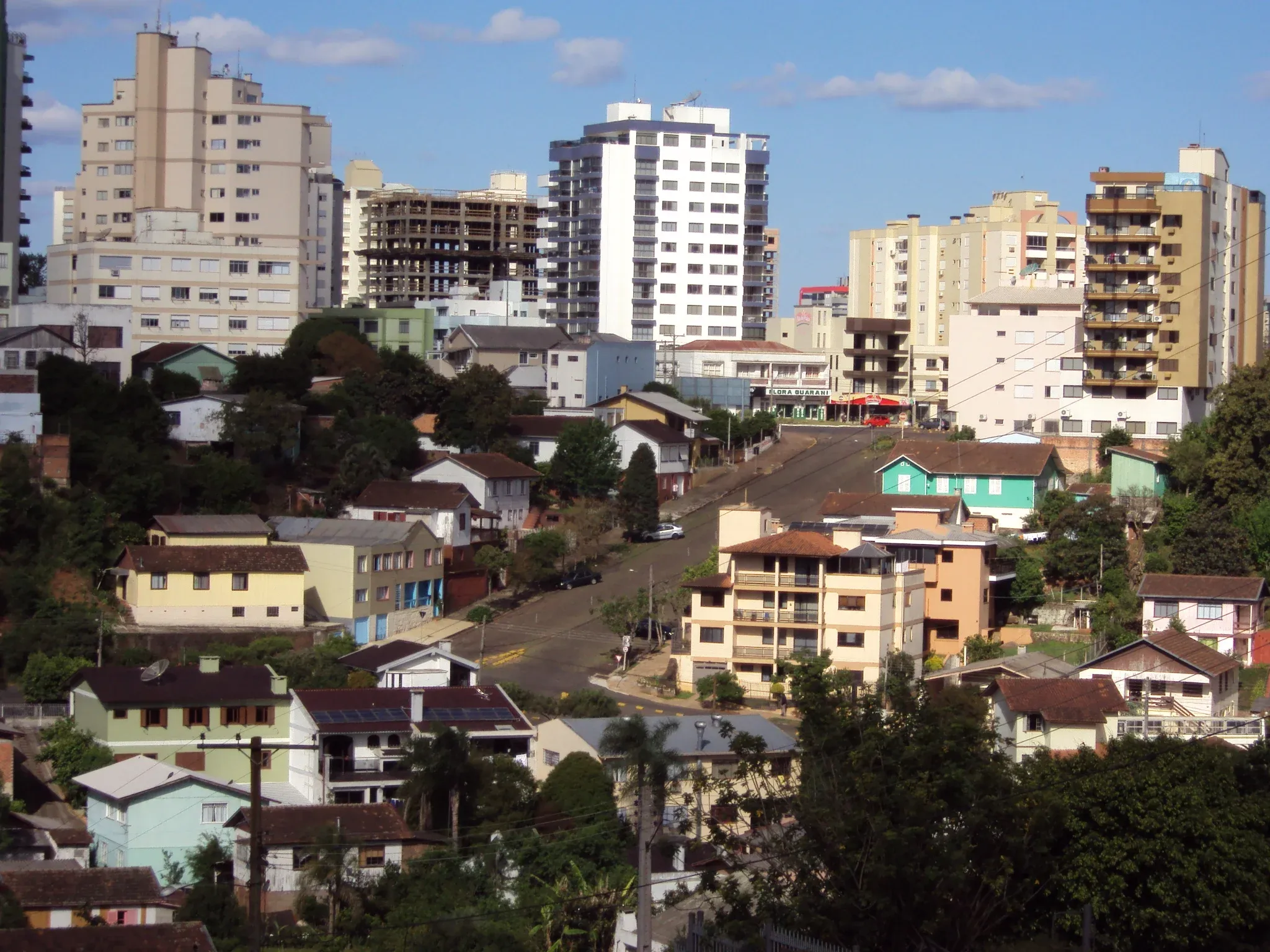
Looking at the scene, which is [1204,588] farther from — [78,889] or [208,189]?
[208,189]

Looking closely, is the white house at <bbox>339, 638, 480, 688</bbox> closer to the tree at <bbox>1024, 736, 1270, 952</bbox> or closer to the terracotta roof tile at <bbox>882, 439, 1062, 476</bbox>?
the tree at <bbox>1024, 736, 1270, 952</bbox>

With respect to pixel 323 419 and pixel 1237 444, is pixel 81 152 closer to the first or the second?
pixel 323 419

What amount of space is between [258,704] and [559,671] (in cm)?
672

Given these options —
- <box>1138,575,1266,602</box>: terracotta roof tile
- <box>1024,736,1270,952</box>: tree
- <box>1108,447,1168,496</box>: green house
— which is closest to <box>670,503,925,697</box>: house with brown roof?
<box>1138,575,1266,602</box>: terracotta roof tile

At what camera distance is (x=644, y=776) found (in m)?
16.8

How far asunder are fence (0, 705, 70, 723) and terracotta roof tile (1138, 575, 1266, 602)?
18.2m

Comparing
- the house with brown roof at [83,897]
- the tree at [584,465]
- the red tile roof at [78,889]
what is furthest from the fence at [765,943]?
the tree at [584,465]

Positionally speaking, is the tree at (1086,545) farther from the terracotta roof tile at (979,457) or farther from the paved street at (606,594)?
the paved street at (606,594)

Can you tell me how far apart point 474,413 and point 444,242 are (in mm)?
37849

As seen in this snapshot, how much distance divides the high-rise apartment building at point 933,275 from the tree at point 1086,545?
23.7m

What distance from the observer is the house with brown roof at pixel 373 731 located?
24594 millimetres

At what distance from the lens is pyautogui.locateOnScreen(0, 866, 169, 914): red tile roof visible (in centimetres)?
1956

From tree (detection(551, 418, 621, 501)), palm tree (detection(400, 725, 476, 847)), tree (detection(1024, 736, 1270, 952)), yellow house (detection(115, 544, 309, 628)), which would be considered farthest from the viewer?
tree (detection(551, 418, 621, 501))

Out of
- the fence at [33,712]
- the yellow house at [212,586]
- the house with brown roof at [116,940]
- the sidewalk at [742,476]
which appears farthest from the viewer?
the sidewalk at [742,476]
